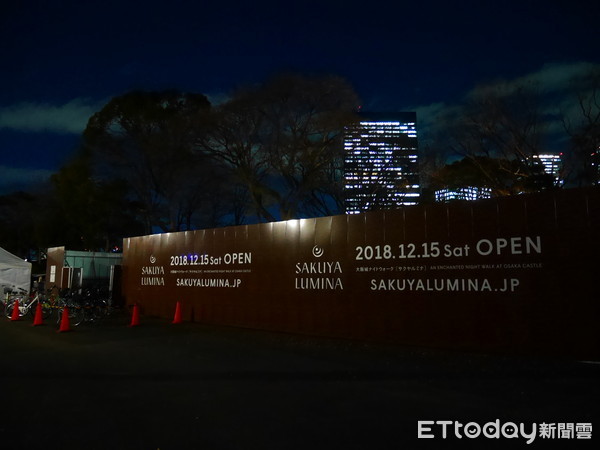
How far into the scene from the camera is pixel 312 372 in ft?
24.1

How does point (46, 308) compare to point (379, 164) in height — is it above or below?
below

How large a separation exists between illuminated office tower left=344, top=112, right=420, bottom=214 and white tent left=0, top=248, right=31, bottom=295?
1647cm

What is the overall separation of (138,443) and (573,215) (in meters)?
7.55

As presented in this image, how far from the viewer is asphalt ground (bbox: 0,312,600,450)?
4.49 meters

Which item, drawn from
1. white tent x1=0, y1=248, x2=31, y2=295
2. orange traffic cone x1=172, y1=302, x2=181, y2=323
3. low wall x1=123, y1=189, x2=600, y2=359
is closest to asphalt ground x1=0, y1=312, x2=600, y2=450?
low wall x1=123, y1=189, x2=600, y2=359

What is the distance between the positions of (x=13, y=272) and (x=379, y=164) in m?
18.7

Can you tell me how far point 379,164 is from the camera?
83.9ft

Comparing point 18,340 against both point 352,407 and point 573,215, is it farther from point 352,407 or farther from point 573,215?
point 573,215

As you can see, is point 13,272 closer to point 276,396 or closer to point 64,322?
point 64,322

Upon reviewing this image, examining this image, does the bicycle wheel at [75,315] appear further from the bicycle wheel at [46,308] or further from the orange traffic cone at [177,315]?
the orange traffic cone at [177,315]

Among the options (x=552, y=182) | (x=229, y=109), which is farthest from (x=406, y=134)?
(x=229, y=109)

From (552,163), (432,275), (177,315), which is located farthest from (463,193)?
(432,275)

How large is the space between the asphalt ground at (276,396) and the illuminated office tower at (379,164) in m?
16.6

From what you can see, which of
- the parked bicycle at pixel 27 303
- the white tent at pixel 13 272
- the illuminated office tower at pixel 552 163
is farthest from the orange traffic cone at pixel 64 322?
the illuminated office tower at pixel 552 163
